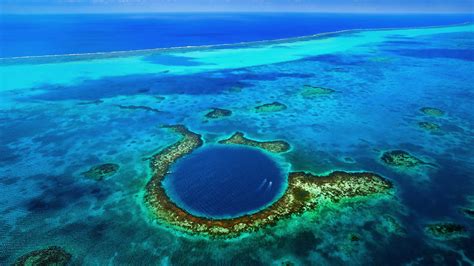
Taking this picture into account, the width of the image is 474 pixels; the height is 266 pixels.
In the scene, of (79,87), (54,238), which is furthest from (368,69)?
(54,238)

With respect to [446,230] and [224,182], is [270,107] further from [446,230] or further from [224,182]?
[446,230]

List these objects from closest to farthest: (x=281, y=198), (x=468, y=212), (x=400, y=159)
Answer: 1. (x=468, y=212)
2. (x=281, y=198)
3. (x=400, y=159)

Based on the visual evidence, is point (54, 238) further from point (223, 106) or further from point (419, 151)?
point (419, 151)

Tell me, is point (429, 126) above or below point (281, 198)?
above

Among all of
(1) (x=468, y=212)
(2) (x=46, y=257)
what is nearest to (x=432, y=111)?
(1) (x=468, y=212)

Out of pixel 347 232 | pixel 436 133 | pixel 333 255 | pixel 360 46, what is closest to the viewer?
pixel 333 255

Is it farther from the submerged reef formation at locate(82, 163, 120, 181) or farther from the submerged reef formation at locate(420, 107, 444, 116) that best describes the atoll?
the submerged reef formation at locate(82, 163, 120, 181)

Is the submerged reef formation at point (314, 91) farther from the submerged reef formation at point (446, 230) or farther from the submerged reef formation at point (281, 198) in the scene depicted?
the submerged reef formation at point (446, 230)

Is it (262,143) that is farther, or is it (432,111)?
(432,111)
